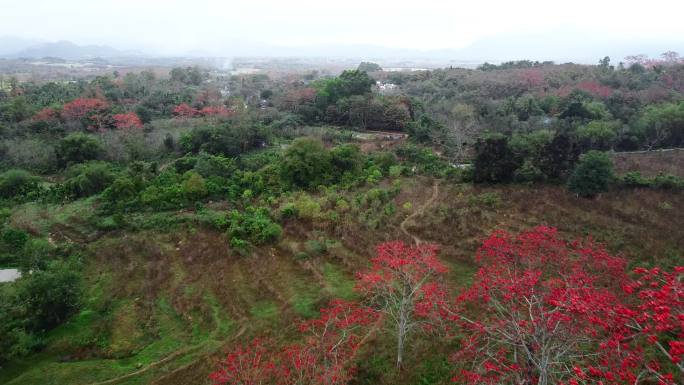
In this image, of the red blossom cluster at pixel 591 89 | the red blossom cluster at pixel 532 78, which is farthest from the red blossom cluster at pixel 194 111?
the red blossom cluster at pixel 532 78

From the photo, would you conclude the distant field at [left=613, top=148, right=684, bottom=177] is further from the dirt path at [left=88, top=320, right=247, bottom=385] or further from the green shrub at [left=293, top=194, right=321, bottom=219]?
the dirt path at [left=88, top=320, right=247, bottom=385]

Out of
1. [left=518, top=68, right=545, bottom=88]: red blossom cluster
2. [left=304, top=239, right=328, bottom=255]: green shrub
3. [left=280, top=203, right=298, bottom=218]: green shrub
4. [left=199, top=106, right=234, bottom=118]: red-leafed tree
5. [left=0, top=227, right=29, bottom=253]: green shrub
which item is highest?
[left=518, top=68, right=545, bottom=88]: red blossom cluster

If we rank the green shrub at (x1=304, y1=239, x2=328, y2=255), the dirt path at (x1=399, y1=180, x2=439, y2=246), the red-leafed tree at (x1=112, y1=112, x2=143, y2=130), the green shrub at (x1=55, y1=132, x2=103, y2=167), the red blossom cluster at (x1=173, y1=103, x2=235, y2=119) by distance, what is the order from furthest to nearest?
1. the red blossom cluster at (x1=173, y1=103, x2=235, y2=119)
2. the red-leafed tree at (x1=112, y1=112, x2=143, y2=130)
3. the green shrub at (x1=55, y1=132, x2=103, y2=167)
4. the dirt path at (x1=399, y1=180, x2=439, y2=246)
5. the green shrub at (x1=304, y1=239, x2=328, y2=255)

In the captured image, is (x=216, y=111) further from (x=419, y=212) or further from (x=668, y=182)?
(x=668, y=182)

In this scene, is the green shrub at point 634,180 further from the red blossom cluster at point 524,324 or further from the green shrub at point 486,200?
the red blossom cluster at point 524,324

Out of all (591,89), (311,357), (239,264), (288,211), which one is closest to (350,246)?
(288,211)

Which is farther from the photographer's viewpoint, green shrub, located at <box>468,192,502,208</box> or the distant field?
the distant field

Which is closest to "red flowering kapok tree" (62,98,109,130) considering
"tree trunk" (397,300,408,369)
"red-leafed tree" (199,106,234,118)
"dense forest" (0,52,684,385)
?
"dense forest" (0,52,684,385)
